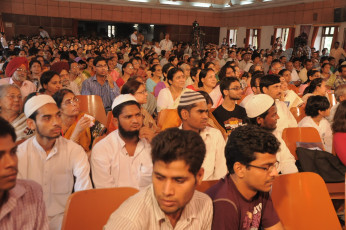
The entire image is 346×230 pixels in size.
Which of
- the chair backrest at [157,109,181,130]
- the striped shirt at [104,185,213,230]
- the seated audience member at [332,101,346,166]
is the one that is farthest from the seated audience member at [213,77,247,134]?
the striped shirt at [104,185,213,230]

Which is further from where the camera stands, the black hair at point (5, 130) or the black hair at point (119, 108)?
the black hair at point (119, 108)

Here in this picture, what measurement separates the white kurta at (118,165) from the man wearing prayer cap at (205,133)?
19.5 inches

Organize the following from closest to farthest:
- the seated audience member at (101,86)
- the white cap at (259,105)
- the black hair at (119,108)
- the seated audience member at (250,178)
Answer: the seated audience member at (250,178) → the black hair at (119,108) → the white cap at (259,105) → the seated audience member at (101,86)

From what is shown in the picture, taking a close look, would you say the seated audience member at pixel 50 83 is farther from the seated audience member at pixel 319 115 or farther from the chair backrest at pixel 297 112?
the chair backrest at pixel 297 112

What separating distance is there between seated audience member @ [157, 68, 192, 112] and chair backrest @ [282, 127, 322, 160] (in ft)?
6.25

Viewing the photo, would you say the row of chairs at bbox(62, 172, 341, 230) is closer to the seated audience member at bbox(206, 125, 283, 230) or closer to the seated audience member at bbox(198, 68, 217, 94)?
the seated audience member at bbox(206, 125, 283, 230)

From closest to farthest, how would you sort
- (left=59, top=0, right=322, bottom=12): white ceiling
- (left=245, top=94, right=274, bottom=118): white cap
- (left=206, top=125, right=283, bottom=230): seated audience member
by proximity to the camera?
(left=206, top=125, right=283, bottom=230): seated audience member
(left=245, top=94, right=274, bottom=118): white cap
(left=59, top=0, right=322, bottom=12): white ceiling

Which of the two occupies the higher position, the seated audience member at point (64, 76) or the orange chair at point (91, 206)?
the seated audience member at point (64, 76)

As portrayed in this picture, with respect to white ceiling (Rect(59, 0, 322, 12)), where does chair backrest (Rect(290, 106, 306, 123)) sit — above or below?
below

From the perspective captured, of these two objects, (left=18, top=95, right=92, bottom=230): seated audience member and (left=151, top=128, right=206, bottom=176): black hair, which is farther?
(left=18, top=95, right=92, bottom=230): seated audience member

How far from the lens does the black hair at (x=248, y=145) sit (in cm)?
162

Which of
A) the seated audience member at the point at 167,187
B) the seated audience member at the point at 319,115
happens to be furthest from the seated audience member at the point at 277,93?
the seated audience member at the point at 167,187

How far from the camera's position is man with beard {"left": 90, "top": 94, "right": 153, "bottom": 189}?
90.0 inches

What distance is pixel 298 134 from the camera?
10.8ft
